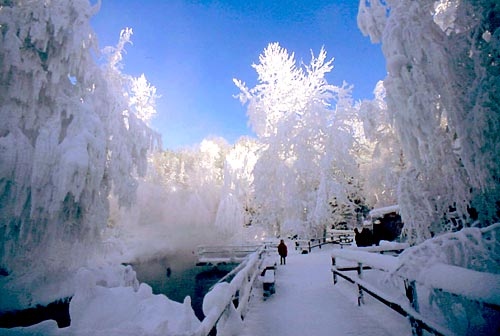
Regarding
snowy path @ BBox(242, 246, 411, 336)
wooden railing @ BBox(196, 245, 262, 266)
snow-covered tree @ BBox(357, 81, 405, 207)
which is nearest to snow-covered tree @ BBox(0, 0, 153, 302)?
snowy path @ BBox(242, 246, 411, 336)

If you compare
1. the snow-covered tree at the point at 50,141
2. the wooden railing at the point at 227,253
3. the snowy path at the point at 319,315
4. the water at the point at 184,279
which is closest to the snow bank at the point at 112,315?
the snowy path at the point at 319,315

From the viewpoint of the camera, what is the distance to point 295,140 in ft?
77.0

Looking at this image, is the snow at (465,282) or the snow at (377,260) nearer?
the snow at (465,282)

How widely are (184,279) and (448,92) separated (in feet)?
57.4

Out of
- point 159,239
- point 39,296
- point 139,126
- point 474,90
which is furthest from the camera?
point 159,239

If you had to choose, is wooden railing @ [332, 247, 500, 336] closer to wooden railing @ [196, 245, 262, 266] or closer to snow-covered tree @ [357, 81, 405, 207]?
snow-covered tree @ [357, 81, 405, 207]

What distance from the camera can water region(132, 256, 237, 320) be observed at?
46.5ft

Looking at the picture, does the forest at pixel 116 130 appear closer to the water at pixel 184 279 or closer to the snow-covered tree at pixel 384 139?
the snow-covered tree at pixel 384 139

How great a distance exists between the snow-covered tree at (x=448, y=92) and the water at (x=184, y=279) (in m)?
10.1

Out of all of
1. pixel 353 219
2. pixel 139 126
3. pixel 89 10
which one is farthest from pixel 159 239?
pixel 89 10

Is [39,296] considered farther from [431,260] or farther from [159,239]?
[159,239]

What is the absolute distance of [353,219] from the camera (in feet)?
104

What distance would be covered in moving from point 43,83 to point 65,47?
1502mm

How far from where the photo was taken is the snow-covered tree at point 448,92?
5.19 m
